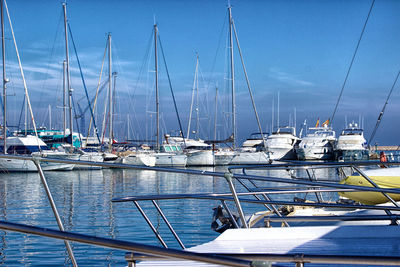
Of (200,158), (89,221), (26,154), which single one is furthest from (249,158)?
(89,221)

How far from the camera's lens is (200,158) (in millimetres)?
46250

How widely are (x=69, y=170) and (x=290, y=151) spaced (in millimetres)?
29500

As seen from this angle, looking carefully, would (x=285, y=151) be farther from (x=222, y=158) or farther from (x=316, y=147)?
(x=222, y=158)

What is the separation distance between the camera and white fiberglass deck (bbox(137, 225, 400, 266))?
3656 millimetres

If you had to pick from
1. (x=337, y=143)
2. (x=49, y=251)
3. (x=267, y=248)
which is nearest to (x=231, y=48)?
(x=337, y=143)

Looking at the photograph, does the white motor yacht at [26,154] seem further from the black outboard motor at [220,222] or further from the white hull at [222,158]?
the black outboard motor at [220,222]

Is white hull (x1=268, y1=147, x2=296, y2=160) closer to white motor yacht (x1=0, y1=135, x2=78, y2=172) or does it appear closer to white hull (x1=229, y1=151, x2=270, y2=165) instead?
white hull (x1=229, y1=151, x2=270, y2=165)

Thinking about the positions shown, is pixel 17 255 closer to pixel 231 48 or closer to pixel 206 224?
pixel 206 224

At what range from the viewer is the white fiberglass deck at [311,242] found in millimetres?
3656

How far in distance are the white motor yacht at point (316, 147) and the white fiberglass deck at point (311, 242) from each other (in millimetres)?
53332

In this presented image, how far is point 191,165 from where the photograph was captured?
154ft

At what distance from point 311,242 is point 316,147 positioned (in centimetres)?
5581

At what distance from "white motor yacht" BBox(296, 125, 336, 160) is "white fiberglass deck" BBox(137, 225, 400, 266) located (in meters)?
53.3

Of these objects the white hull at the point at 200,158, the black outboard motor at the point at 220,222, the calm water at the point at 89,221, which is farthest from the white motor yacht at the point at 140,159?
the black outboard motor at the point at 220,222
